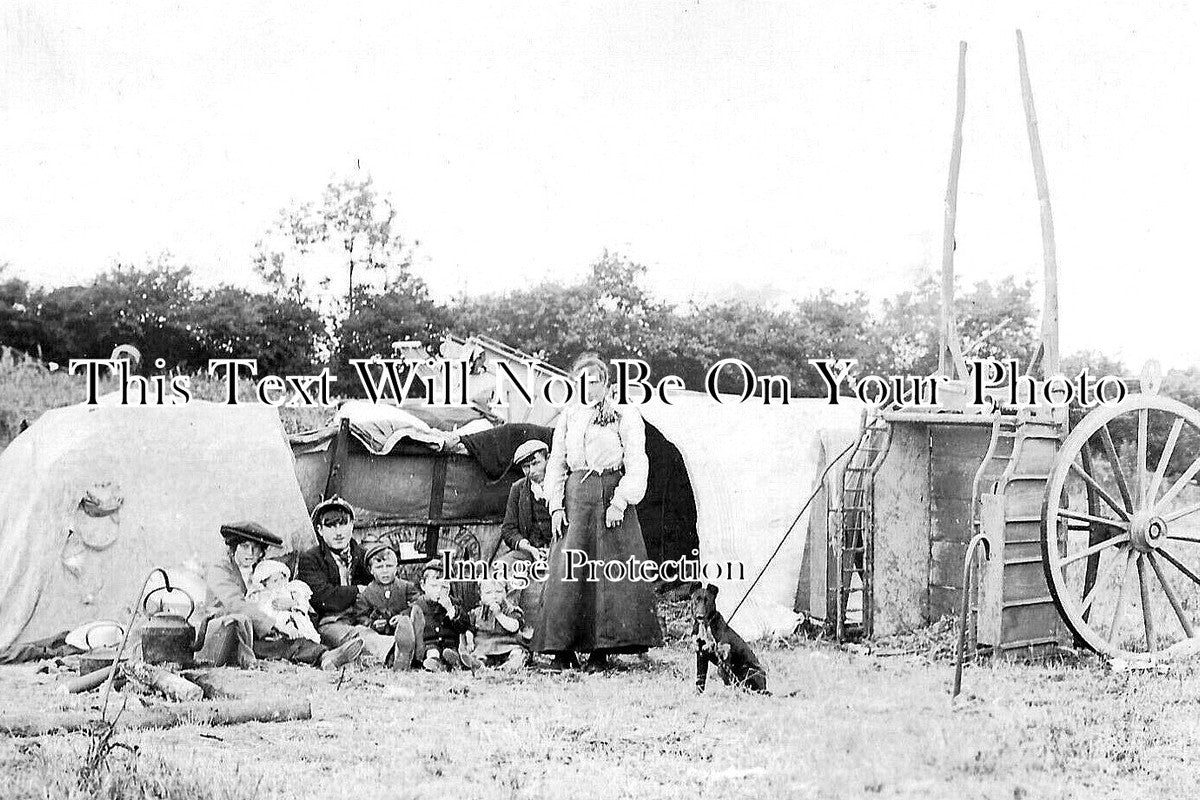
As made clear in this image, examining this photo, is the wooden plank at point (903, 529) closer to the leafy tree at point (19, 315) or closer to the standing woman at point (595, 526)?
the standing woman at point (595, 526)

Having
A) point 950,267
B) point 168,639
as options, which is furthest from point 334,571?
point 950,267

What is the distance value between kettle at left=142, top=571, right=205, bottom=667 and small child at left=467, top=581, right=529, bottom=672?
114cm

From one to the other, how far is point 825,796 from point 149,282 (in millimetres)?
3331

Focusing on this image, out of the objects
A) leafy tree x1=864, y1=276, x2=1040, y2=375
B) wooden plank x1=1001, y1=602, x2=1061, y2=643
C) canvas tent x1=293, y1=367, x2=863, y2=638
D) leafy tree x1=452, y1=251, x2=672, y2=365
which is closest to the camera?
wooden plank x1=1001, y1=602, x2=1061, y2=643

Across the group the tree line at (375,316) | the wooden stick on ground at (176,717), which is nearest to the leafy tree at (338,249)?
the tree line at (375,316)

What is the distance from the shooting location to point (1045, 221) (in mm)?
4660

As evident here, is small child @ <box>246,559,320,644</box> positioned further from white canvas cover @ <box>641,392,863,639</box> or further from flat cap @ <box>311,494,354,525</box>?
white canvas cover @ <box>641,392,863,639</box>

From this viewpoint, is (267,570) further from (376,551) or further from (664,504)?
(664,504)

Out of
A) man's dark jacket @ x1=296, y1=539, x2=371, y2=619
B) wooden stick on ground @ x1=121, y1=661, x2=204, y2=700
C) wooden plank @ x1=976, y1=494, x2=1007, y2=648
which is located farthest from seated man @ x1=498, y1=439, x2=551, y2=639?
wooden plank @ x1=976, y1=494, x2=1007, y2=648

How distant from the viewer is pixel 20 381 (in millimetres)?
4785

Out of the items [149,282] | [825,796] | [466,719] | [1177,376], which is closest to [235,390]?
[149,282]

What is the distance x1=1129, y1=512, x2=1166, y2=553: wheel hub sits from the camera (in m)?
4.92

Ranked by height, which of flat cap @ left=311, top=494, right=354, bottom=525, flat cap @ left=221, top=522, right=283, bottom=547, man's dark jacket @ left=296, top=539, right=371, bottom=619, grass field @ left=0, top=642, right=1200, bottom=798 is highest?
flat cap @ left=311, top=494, right=354, bottom=525

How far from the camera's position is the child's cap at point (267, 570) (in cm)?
498
